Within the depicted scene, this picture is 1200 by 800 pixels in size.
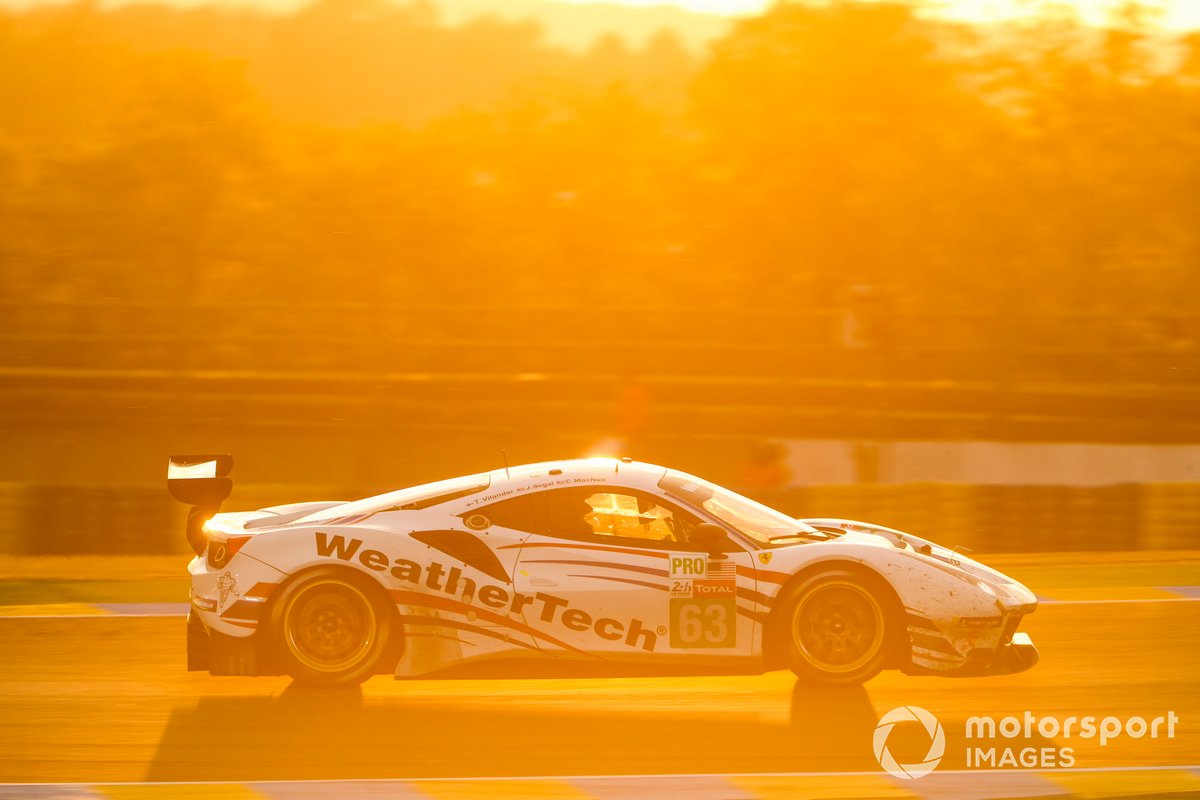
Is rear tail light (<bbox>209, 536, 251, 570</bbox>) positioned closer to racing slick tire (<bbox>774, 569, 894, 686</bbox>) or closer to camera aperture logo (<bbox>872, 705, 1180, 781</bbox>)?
racing slick tire (<bbox>774, 569, 894, 686</bbox>)

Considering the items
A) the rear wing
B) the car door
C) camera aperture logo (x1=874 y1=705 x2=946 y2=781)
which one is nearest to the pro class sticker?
the car door

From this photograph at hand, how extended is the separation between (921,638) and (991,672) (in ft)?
1.32

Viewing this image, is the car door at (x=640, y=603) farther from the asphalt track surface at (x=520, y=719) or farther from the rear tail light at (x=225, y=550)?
the rear tail light at (x=225, y=550)

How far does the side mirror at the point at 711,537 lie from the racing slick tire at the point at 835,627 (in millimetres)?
392

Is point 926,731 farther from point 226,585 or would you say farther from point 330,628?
point 226,585

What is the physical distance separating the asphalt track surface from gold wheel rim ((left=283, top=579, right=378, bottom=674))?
192 mm

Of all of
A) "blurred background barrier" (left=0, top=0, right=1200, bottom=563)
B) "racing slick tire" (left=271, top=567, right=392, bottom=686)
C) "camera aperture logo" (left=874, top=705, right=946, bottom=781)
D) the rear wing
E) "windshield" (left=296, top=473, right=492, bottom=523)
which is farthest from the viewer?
"blurred background barrier" (left=0, top=0, right=1200, bottom=563)

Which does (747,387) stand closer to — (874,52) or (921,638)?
(874,52)

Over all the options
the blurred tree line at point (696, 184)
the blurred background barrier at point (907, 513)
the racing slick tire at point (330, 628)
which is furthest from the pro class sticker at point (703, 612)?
the blurred tree line at point (696, 184)

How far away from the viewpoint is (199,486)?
779cm

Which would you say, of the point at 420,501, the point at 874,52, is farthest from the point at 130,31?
the point at 420,501

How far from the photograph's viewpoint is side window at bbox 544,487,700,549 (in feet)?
24.0

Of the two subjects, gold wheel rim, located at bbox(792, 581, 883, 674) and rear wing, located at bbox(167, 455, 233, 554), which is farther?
rear wing, located at bbox(167, 455, 233, 554)

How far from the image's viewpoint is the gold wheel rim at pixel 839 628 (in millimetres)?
7207
